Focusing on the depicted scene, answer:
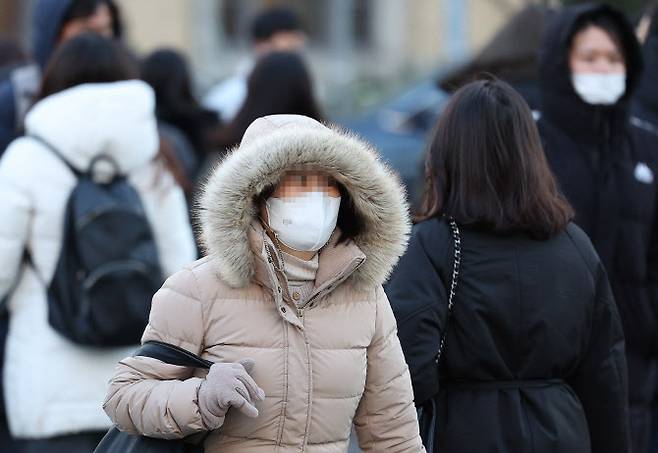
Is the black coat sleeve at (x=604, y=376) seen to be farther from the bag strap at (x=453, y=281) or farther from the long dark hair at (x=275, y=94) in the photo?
the long dark hair at (x=275, y=94)

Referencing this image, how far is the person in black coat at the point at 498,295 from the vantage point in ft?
12.4

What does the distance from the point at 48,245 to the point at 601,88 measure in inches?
80.8

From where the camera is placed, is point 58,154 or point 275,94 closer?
point 58,154

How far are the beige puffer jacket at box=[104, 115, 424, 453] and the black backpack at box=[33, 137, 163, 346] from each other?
1.41m

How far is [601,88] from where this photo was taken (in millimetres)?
5023

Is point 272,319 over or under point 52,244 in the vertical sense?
over

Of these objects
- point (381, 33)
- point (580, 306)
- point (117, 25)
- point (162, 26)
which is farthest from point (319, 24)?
point (580, 306)

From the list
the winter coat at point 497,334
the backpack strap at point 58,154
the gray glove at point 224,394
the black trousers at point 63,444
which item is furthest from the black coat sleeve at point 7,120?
the gray glove at point 224,394

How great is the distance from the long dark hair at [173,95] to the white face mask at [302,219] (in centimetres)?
389

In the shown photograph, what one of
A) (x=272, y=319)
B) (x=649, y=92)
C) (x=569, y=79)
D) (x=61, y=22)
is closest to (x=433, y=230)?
(x=272, y=319)

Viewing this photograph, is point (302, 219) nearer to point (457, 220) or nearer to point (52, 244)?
point (457, 220)

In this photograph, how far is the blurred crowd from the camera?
12.4 ft

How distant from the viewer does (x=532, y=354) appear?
3.82 metres

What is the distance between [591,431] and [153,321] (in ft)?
4.89
